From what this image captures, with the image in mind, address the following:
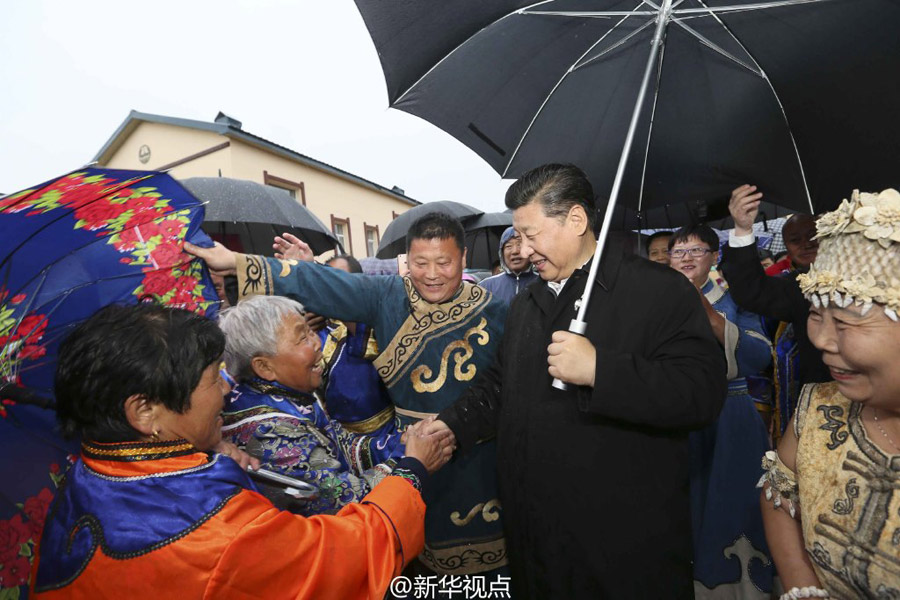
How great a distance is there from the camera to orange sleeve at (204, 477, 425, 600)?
1.27 meters

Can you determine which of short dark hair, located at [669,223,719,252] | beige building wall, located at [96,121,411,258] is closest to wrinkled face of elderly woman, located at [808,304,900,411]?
short dark hair, located at [669,223,719,252]

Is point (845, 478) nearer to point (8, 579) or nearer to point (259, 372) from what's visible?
point (259, 372)

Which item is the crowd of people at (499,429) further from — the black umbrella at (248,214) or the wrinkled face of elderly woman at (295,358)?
the black umbrella at (248,214)

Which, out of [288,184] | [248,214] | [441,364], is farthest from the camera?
[288,184]

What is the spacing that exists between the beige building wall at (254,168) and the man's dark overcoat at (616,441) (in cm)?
1472

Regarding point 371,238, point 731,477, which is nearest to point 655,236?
point 731,477

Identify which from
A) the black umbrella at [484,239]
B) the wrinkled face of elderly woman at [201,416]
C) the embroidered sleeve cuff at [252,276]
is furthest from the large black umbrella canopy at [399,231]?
the wrinkled face of elderly woman at [201,416]

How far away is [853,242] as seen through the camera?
1336 millimetres

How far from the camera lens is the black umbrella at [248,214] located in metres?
4.94

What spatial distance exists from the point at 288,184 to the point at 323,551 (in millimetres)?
16409

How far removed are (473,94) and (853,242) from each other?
5.98 ft

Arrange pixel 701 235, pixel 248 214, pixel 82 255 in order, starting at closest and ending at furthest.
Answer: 1. pixel 82 255
2. pixel 701 235
3. pixel 248 214

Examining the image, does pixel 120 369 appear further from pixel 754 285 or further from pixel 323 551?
pixel 754 285

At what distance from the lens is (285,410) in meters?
2.02
